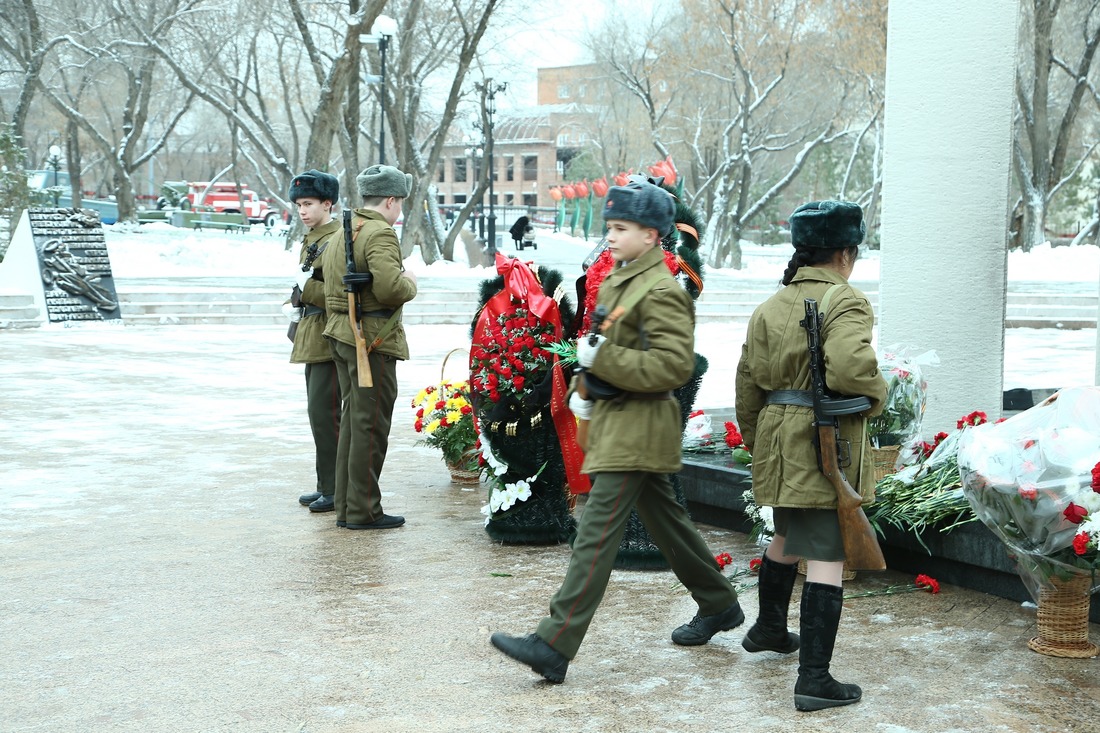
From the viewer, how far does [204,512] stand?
22.2ft

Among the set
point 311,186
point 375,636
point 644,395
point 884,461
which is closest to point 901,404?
point 884,461

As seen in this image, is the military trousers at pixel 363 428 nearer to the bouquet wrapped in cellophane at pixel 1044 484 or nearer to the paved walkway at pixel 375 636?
the paved walkway at pixel 375 636

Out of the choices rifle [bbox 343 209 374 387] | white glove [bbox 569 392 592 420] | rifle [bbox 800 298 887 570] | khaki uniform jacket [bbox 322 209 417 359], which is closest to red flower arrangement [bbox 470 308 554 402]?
khaki uniform jacket [bbox 322 209 417 359]

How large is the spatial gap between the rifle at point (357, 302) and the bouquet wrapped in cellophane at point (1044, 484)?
2957mm

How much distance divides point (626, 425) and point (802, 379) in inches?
22.7

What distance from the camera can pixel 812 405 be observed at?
3811 millimetres

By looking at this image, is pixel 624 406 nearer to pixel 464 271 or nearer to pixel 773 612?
pixel 773 612

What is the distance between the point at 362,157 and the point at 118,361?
4491 centimetres

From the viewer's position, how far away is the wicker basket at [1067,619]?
422 centimetres

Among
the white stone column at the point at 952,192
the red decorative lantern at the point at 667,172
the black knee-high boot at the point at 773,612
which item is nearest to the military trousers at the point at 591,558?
the black knee-high boot at the point at 773,612

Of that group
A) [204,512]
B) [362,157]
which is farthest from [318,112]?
[362,157]

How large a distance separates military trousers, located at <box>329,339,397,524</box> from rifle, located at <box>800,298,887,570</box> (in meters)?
2.92

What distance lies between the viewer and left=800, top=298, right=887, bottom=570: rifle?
3.74m

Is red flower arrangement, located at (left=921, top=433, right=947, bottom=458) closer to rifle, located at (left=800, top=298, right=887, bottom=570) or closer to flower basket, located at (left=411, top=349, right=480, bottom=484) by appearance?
rifle, located at (left=800, top=298, right=887, bottom=570)
